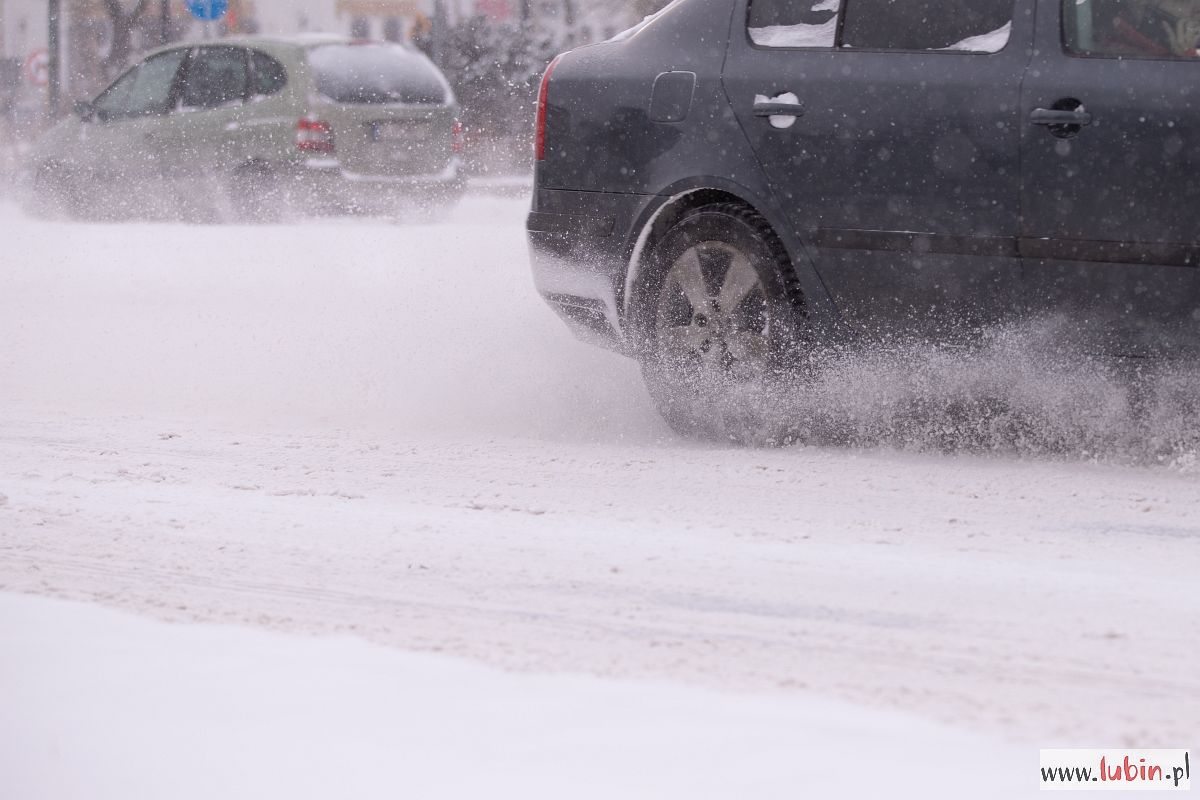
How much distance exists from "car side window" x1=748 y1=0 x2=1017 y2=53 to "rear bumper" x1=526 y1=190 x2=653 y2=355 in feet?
2.42

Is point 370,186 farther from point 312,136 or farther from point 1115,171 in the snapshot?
point 1115,171

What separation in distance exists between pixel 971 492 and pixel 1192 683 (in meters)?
1.63

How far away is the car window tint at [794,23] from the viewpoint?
534cm

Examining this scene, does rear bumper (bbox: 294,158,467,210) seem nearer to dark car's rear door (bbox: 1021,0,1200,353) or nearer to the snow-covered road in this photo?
the snow-covered road

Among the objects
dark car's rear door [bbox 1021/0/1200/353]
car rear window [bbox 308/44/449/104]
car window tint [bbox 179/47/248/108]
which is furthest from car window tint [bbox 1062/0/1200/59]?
car window tint [bbox 179/47/248/108]

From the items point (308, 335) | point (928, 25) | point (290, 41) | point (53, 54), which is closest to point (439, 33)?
point (53, 54)

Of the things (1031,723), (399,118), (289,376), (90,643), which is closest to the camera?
(1031,723)

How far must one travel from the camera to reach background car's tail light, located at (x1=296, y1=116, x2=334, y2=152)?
12664 millimetres

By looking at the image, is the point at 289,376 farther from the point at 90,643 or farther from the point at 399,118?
the point at 399,118

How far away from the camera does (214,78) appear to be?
13562 mm

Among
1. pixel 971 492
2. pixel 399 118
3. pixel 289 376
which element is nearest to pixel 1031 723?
pixel 971 492

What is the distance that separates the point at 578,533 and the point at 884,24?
6.87 feet

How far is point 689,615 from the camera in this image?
11.5ft

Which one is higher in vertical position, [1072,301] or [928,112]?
[928,112]
